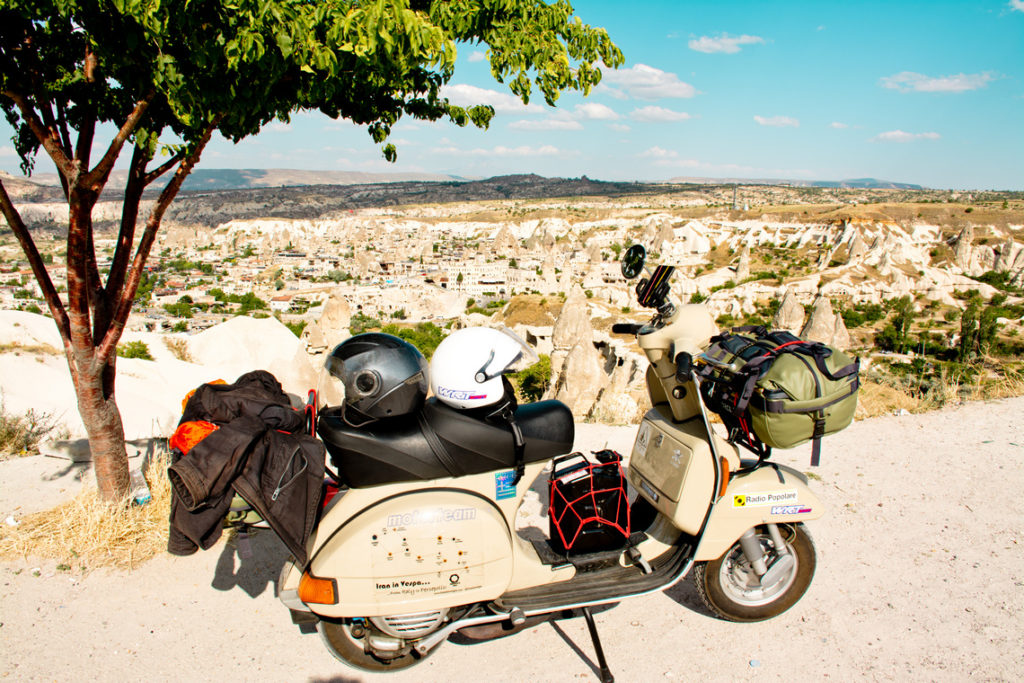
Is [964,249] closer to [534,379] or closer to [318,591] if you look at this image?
[534,379]

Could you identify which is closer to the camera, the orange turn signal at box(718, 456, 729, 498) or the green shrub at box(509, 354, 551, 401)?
the orange turn signal at box(718, 456, 729, 498)

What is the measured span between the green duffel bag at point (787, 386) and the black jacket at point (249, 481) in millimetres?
2091

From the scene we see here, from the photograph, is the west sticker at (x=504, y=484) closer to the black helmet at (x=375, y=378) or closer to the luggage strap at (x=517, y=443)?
the luggage strap at (x=517, y=443)

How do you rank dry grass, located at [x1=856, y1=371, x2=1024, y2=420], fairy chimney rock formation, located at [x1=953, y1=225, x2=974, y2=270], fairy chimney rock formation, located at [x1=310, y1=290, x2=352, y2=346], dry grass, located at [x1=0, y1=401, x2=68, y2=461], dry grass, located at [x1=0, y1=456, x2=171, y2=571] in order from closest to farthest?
dry grass, located at [x1=0, y1=456, x2=171, y2=571] < dry grass, located at [x1=0, y1=401, x2=68, y2=461] < dry grass, located at [x1=856, y1=371, x2=1024, y2=420] < fairy chimney rock formation, located at [x1=310, y1=290, x2=352, y2=346] < fairy chimney rock formation, located at [x1=953, y1=225, x2=974, y2=270]

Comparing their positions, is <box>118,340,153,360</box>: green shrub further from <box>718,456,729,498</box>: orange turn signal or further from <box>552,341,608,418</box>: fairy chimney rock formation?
<box>718,456,729,498</box>: orange turn signal

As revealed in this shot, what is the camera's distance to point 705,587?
11.4 feet

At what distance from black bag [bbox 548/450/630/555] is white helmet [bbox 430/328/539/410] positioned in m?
0.75

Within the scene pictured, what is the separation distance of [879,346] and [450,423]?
5699cm

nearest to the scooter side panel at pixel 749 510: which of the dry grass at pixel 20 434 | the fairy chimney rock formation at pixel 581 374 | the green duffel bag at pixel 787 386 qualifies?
the green duffel bag at pixel 787 386

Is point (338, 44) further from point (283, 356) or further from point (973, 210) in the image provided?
point (973, 210)

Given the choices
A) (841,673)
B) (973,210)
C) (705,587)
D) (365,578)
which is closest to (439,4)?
(365,578)

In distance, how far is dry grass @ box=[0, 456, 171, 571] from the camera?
421 cm

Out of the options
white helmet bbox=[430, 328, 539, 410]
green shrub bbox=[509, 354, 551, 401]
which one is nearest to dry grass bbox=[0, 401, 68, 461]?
white helmet bbox=[430, 328, 539, 410]

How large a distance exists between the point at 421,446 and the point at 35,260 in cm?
347
